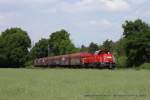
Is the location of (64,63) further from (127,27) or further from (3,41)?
(3,41)

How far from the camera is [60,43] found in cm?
12544

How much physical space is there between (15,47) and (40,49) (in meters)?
9.67

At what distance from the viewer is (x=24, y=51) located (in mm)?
132875

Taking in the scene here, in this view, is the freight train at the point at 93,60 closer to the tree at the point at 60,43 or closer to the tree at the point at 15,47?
the tree at the point at 60,43

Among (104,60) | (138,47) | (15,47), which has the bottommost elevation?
(104,60)

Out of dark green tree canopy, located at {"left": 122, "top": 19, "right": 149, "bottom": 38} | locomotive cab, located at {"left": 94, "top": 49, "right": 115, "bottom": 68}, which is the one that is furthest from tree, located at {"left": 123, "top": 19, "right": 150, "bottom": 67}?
locomotive cab, located at {"left": 94, "top": 49, "right": 115, "bottom": 68}

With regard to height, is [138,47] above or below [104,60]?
above

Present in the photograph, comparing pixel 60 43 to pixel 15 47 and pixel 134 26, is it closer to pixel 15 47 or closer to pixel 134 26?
pixel 15 47

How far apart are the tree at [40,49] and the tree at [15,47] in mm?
1948

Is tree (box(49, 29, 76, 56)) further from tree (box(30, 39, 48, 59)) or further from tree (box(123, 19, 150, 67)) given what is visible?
tree (box(123, 19, 150, 67))

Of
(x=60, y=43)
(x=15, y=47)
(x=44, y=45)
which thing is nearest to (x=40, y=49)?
(x=44, y=45)

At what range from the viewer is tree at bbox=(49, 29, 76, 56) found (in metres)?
119
